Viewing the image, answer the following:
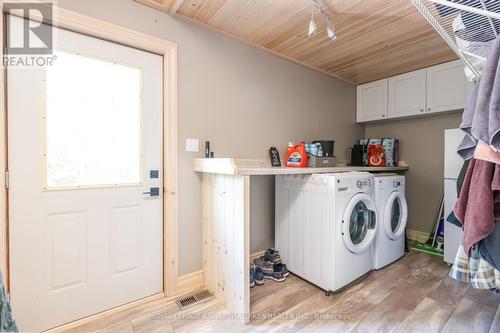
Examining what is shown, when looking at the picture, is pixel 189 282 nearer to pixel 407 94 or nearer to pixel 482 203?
pixel 482 203

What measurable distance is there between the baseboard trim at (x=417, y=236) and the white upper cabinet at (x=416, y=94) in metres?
1.54

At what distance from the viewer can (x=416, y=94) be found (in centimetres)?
287

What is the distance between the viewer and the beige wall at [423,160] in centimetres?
298

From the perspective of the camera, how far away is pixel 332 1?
5.55 feet

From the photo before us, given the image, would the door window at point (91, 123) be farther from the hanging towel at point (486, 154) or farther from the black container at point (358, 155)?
the black container at point (358, 155)

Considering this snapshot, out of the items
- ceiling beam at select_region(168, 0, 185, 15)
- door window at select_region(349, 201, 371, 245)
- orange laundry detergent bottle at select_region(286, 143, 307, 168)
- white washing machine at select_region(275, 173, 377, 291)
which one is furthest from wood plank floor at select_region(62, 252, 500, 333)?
ceiling beam at select_region(168, 0, 185, 15)

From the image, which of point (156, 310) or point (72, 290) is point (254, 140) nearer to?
point (156, 310)

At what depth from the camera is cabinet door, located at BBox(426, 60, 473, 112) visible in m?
2.53

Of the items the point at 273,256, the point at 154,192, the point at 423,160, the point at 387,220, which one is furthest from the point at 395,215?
the point at 154,192

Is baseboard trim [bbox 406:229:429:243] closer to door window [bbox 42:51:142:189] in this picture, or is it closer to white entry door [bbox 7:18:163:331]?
white entry door [bbox 7:18:163:331]

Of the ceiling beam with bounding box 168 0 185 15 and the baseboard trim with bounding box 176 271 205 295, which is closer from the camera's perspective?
the ceiling beam with bounding box 168 0 185 15

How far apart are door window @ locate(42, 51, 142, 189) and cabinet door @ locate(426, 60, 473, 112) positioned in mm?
3088

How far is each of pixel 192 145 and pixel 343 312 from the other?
5.50 feet

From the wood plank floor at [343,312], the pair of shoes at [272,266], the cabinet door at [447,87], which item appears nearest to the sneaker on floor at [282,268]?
the pair of shoes at [272,266]
